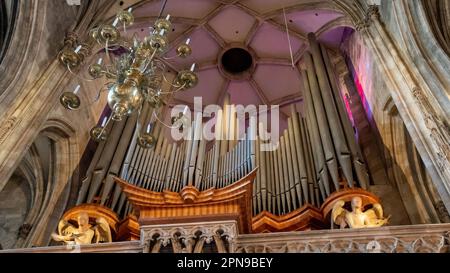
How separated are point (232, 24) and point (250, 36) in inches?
23.7

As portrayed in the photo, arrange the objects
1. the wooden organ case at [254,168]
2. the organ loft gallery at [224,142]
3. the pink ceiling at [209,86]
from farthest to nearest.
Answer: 1. the pink ceiling at [209,86]
2. the wooden organ case at [254,168]
3. the organ loft gallery at [224,142]

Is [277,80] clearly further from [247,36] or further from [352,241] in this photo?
[352,241]

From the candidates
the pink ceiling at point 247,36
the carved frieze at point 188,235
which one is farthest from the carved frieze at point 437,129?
the pink ceiling at point 247,36

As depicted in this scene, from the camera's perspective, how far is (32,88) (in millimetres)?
8219

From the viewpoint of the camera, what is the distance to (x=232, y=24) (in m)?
→ 13.3

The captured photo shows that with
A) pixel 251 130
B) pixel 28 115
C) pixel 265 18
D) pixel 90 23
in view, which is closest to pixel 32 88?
pixel 28 115

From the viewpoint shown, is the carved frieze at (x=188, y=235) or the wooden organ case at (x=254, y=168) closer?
the carved frieze at (x=188, y=235)

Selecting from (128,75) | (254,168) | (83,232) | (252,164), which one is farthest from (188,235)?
(252,164)

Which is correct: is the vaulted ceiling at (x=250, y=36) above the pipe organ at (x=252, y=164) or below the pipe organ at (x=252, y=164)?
above

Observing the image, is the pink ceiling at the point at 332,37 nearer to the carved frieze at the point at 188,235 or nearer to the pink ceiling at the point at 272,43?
the pink ceiling at the point at 272,43

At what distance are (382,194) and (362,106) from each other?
282 cm

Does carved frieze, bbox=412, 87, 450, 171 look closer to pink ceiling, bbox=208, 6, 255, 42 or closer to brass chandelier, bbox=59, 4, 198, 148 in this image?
brass chandelier, bbox=59, 4, 198, 148

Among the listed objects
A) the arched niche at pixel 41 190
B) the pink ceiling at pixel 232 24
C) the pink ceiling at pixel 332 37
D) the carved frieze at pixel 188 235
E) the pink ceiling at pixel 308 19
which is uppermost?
the pink ceiling at pixel 232 24

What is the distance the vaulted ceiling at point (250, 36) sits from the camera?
11938 millimetres
